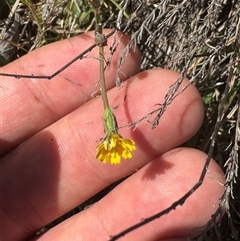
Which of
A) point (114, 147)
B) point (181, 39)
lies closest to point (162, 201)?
point (114, 147)

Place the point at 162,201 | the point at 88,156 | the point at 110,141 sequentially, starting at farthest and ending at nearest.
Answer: the point at 88,156 → the point at 162,201 → the point at 110,141

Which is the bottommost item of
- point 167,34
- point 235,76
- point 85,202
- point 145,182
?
point 85,202

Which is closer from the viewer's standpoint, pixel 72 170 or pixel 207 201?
pixel 207 201

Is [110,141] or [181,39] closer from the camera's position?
[110,141]

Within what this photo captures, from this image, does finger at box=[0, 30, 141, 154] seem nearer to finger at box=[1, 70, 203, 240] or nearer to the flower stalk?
finger at box=[1, 70, 203, 240]

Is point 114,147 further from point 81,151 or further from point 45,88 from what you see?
point 45,88

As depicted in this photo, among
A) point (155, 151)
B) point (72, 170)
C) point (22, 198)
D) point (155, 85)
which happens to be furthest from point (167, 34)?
point (22, 198)

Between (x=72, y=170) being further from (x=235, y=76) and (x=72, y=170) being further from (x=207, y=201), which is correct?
(x=235, y=76)
